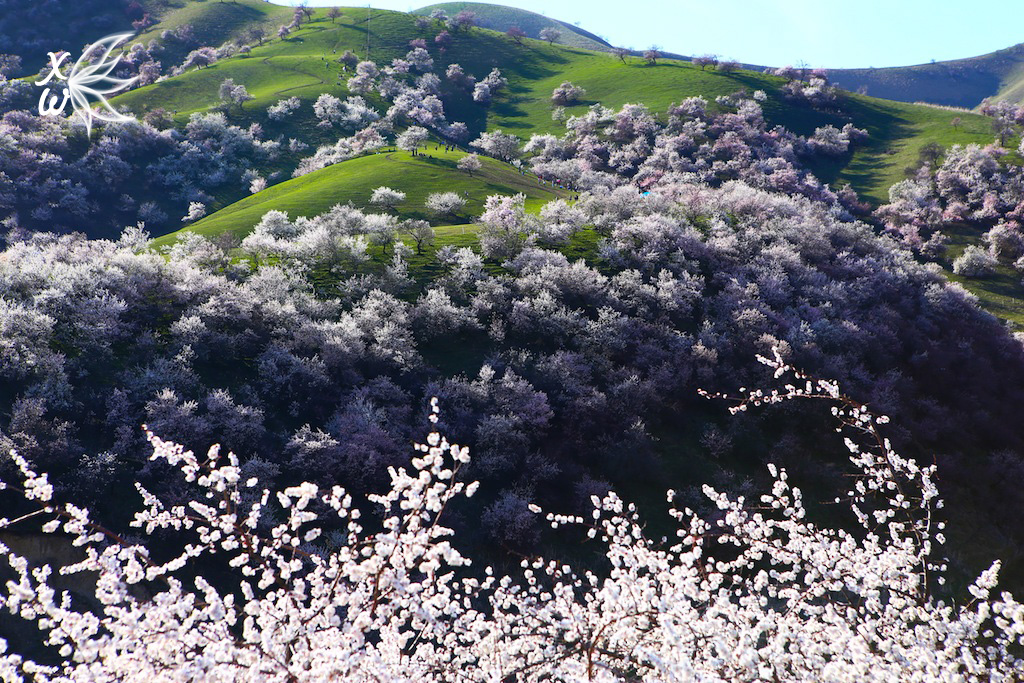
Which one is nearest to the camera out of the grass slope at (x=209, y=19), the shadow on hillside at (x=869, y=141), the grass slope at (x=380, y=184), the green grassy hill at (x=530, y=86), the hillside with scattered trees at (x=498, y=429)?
the hillside with scattered trees at (x=498, y=429)

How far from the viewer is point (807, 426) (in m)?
26.8

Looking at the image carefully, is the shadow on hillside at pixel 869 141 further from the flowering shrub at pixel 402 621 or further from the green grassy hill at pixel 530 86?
the flowering shrub at pixel 402 621

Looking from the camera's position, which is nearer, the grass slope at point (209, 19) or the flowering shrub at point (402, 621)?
the flowering shrub at point (402, 621)

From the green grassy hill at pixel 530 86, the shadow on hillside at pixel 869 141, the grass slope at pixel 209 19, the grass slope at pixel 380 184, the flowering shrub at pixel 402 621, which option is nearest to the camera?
the flowering shrub at pixel 402 621

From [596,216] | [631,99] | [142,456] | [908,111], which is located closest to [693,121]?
[631,99]

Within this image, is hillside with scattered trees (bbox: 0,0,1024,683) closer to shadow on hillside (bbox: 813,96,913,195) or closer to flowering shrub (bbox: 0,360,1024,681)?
flowering shrub (bbox: 0,360,1024,681)

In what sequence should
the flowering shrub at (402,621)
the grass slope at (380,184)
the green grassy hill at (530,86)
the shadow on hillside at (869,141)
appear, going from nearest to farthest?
the flowering shrub at (402,621) → the grass slope at (380,184) → the shadow on hillside at (869,141) → the green grassy hill at (530,86)

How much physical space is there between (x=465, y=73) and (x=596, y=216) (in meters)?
85.5

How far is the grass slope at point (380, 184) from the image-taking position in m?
49.3

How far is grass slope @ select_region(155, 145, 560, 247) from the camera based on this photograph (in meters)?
49.3

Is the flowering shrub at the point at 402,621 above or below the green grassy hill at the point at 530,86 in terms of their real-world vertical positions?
below

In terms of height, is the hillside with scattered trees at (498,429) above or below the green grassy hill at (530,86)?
below

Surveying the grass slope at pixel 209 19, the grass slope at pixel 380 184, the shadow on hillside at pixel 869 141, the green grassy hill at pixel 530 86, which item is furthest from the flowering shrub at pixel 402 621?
the grass slope at pixel 209 19

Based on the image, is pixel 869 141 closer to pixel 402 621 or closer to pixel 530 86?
pixel 530 86
